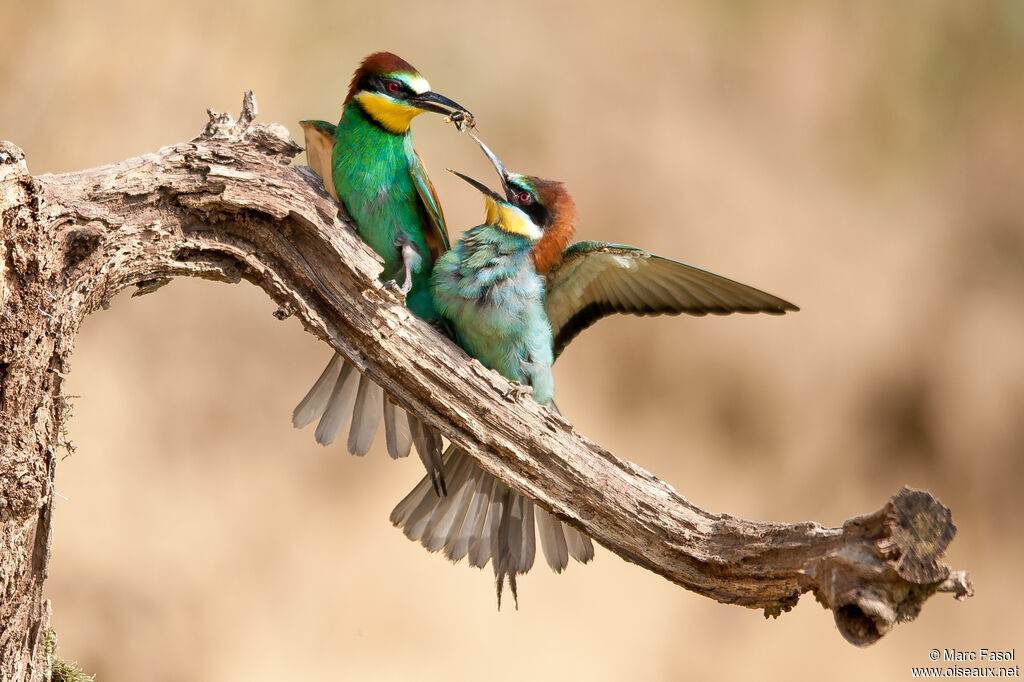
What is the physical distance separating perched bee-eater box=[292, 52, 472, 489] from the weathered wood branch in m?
0.28

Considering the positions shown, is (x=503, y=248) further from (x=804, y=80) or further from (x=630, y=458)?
(x=804, y=80)

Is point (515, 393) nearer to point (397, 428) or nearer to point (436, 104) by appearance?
point (397, 428)

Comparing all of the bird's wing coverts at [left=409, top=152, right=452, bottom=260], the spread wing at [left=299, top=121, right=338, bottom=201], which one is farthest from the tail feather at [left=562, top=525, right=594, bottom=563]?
the spread wing at [left=299, top=121, right=338, bottom=201]

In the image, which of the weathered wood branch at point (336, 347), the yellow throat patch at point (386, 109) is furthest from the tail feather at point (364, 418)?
the yellow throat patch at point (386, 109)

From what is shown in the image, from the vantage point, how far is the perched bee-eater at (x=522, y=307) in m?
1.97

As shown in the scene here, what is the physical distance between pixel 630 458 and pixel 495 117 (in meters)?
1.17

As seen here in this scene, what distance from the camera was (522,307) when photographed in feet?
6.51

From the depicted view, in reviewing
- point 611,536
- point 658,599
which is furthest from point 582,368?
point 611,536

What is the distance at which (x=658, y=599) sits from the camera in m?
3.43

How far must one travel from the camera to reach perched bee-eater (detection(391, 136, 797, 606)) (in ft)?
6.47

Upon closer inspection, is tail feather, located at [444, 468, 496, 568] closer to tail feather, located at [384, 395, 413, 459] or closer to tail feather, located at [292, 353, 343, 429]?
tail feather, located at [384, 395, 413, 459]

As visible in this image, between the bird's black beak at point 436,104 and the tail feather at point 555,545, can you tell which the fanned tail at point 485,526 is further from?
the bird's black beak at point 436,104

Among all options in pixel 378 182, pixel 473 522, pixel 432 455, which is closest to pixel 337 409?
pixel 432 455

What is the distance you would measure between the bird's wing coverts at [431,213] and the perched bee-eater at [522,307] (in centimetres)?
6
